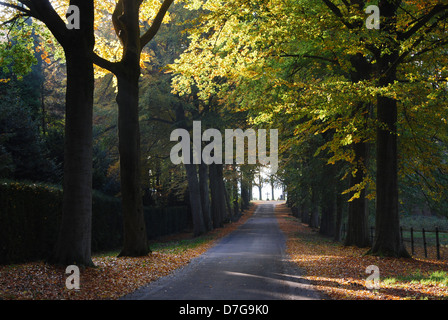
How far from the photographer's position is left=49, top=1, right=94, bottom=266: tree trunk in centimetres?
1079

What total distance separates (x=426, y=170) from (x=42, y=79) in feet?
80.6

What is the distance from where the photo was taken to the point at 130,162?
1489 cm

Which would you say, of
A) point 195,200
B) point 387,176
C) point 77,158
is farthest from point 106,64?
point 195,200

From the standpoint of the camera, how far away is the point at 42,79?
99.4ft

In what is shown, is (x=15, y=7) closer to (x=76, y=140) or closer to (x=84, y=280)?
(x=76, y=140)

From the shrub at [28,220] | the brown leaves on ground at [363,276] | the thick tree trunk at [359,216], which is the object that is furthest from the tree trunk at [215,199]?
the shrub at [28,220]

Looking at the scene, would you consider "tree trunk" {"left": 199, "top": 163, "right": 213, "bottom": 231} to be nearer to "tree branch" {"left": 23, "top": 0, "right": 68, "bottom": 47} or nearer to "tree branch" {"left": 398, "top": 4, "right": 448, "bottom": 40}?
"tree branch" {"left": 398, "top": 4, "right": 448, "bottom": 40}

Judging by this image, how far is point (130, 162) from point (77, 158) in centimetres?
397

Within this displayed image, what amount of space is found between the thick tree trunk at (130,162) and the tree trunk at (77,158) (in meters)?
3.42

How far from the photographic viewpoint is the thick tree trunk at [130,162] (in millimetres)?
14828
